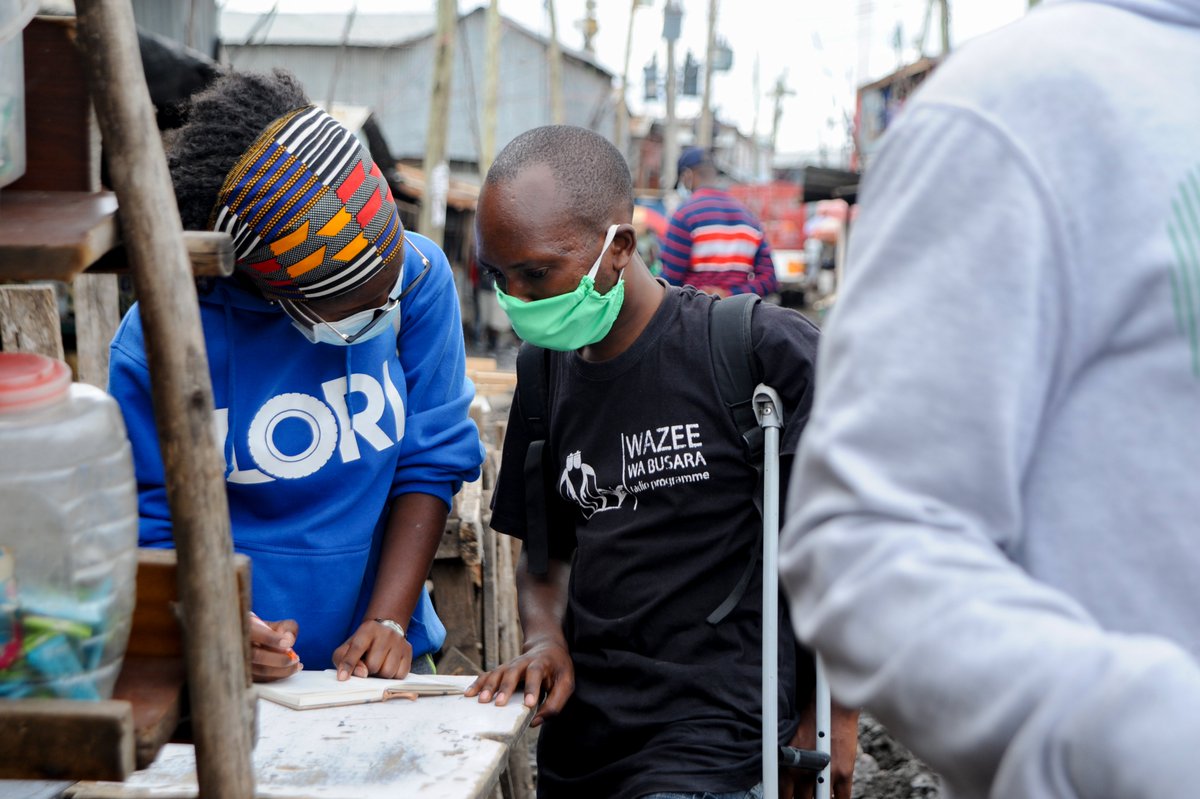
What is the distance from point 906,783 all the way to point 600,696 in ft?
8.26

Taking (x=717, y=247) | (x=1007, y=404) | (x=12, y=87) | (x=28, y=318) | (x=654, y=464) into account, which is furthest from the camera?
(x=717, y=247)

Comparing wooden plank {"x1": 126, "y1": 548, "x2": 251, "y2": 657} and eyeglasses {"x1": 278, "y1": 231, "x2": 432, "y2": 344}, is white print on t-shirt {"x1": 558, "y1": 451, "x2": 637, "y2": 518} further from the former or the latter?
wooden plank {"x1": 126, "y1": 548, "x2": 251, "y2": 657}

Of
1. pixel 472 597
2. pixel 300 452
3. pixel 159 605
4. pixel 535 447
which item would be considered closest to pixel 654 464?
pixel 535 447

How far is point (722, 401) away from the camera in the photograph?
102 inches

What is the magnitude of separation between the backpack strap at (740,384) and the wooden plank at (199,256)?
1.37 metres

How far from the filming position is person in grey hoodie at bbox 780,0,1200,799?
38.4 inches

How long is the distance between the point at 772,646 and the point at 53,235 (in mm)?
1644

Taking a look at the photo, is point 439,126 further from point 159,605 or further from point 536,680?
point 159,605

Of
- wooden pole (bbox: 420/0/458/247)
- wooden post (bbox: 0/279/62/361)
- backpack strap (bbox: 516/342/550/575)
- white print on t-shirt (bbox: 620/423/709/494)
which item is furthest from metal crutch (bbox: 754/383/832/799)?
wooden pole (bbox: 420/0/458/247)

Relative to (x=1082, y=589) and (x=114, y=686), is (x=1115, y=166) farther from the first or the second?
(x=114, y=686)

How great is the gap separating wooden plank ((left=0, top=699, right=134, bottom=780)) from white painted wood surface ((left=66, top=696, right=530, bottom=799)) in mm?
501

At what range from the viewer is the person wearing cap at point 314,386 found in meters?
2.48

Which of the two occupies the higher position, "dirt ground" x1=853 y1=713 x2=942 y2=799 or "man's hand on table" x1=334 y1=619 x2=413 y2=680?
"man's hand on table" x1=334 y1=619 x2=413 y2=680

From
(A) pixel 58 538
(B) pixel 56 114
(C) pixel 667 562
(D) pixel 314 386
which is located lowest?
(C) pixel 667 562
